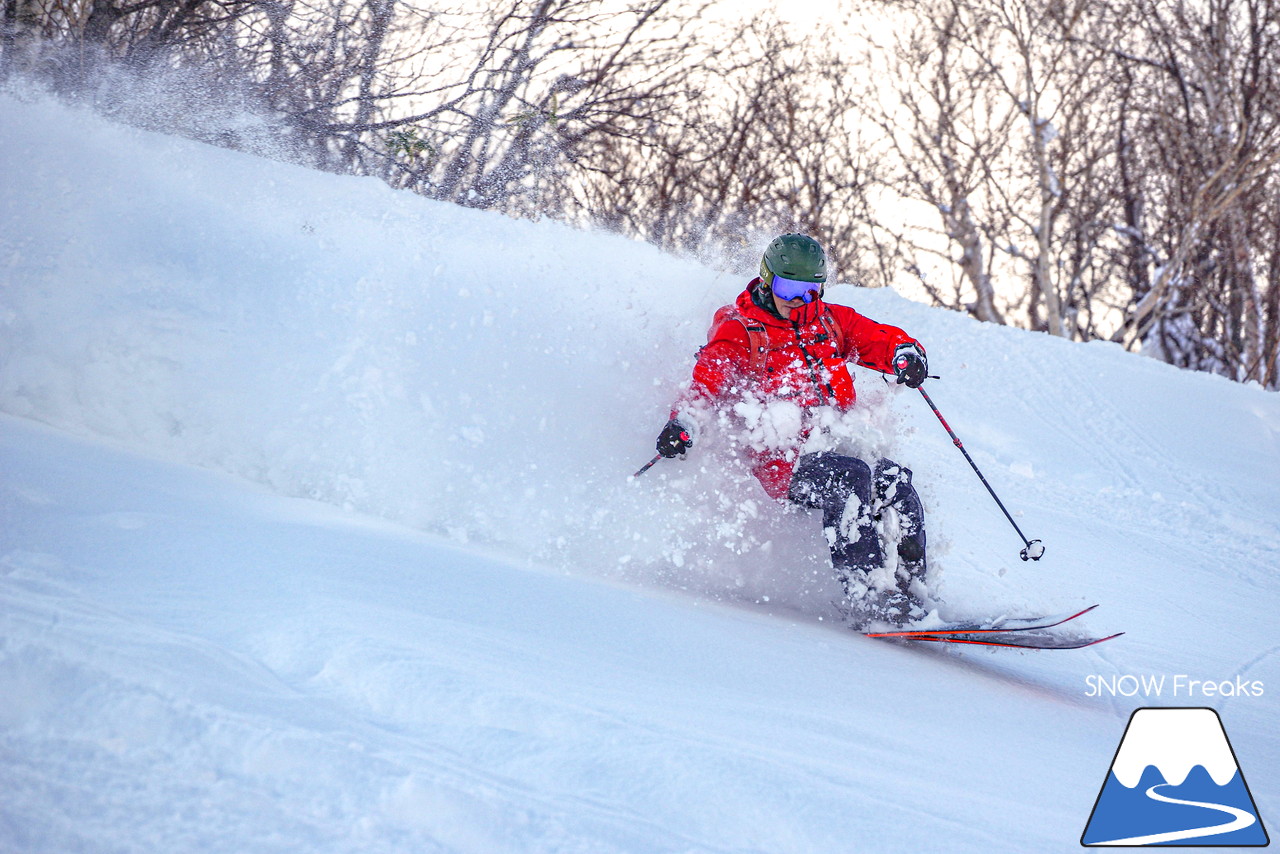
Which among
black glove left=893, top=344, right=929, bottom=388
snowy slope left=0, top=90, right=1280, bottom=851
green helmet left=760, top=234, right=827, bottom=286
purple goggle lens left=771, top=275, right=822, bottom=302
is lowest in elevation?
snowy slope left=0, top=90, right=1280, bottom=851

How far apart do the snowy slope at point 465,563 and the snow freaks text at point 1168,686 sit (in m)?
0.06

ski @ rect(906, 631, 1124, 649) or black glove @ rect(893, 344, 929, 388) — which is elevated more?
black glove @ rect(893, 344, 929, 388)

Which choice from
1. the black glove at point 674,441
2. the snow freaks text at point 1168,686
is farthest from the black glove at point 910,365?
the snow freaks text at point 1168,686

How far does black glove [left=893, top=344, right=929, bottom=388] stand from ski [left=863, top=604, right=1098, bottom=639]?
39.1 inches

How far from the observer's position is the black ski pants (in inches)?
124

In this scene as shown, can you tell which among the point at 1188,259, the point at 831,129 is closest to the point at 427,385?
the point at 831,129

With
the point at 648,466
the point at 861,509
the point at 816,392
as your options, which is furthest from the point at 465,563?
the point at 816,392

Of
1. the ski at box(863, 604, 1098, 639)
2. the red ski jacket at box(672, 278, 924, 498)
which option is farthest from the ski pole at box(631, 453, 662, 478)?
the ski at box(863, 604, 1098, 639)

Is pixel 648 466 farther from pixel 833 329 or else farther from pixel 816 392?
pixel 833 329

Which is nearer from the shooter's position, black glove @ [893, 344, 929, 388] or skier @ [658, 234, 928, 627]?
skier @ [658, 234, 928, 627]

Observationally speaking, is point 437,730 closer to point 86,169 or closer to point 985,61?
point 86,169

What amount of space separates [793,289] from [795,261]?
113mm

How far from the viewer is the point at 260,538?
2420 mm

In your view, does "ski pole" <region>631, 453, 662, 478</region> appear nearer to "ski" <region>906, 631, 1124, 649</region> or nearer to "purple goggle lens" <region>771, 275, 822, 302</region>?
"purple goggle lens" <region>771, 275, 822, 302</region>
